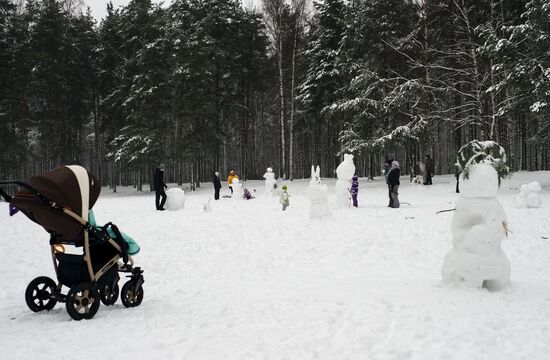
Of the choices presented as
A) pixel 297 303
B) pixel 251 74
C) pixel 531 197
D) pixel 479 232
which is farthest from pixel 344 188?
pixel 251 74

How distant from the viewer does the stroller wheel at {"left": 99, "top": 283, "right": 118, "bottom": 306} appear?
4906 millimetres

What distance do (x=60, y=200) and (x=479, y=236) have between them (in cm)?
524

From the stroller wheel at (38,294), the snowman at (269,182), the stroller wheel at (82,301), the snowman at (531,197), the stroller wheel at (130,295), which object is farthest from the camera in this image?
the snowman at (269,182)

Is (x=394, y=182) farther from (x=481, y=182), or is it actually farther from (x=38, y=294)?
(x=38, y=294)

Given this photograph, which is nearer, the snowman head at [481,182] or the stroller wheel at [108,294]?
the stroller wheel at [108,294]

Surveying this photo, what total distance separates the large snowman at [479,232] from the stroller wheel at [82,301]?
467 cm

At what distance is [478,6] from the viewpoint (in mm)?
21328

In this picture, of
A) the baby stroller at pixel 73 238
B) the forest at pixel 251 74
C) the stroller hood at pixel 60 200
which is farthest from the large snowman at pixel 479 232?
the forest at pixel 251 74

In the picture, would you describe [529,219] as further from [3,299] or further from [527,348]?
[3,299]

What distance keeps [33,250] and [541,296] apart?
958cm

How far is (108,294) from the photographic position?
497 cm

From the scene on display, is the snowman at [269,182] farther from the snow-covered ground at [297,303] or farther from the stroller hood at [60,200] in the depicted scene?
the stroller hood at [60,200]

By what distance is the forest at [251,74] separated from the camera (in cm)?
2175

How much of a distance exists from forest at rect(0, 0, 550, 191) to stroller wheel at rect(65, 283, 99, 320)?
736 inches
